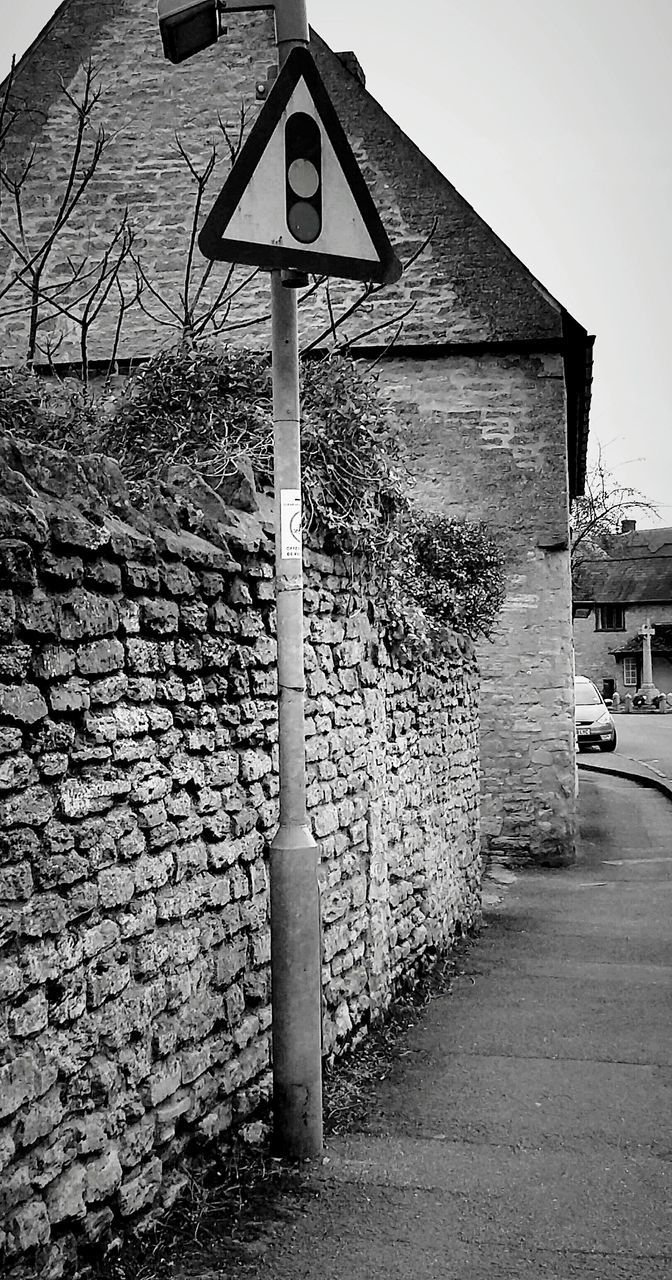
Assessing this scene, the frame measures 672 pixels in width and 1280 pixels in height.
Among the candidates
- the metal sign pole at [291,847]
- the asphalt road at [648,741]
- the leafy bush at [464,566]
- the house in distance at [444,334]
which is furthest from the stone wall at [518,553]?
the asphalt road at [648,741]

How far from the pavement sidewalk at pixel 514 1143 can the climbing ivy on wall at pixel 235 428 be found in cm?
256

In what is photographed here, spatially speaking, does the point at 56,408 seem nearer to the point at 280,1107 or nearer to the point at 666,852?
the point at 280,1107

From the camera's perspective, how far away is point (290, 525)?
4.32m

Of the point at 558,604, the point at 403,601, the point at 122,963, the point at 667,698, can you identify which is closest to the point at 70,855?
the point at 122,963

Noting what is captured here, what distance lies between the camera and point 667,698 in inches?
2298

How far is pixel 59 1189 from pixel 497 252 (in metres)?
12.1

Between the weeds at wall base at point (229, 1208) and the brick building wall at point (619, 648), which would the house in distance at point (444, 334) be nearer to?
the weeds at wall base at point (229, 1208)

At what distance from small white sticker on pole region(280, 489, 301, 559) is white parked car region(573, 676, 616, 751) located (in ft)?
82.5

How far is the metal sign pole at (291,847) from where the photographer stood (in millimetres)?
4242

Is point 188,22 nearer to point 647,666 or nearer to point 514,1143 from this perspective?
point 514,1143

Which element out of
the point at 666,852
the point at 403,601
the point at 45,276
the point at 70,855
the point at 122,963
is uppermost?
the point at 45,276

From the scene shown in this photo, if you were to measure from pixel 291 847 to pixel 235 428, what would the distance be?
2.01m

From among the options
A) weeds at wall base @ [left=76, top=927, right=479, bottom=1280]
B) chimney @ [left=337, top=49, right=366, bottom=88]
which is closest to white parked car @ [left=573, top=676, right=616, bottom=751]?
chimney @ [left=337, top=49, right=366, bottom=88]

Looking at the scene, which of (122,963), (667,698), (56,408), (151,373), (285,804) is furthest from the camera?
(667,698)
